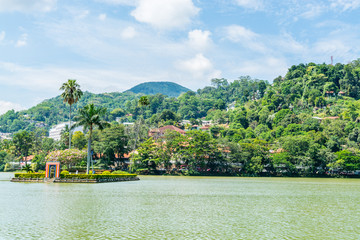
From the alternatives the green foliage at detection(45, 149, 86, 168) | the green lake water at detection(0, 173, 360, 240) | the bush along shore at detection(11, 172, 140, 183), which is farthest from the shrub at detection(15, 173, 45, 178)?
the green lake water at detection(0, 173, 360, 240)

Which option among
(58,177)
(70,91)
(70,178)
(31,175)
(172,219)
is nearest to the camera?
(172,219)

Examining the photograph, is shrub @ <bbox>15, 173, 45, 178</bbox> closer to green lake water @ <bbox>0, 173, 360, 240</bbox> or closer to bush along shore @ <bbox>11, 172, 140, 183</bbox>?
bush along shore @ <bbox>11, 172, 140, 183</bbox>

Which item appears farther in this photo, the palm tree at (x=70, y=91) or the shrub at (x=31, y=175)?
the palm tree at (x=70, y=91)

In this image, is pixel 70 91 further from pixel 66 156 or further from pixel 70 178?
pixel 70 178

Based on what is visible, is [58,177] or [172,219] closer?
[172,219]

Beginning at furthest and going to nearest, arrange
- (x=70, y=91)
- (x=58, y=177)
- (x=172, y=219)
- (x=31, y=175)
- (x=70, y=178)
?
(x=70, y=91)
(x=31, y=175)
(x=70, y=178)
(x=58, y=177)
(x=172, y=219)

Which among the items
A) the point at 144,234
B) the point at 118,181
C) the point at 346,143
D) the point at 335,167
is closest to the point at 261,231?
the point at 144,234

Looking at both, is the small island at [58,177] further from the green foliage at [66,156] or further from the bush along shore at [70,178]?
the green foliage at [66,156]

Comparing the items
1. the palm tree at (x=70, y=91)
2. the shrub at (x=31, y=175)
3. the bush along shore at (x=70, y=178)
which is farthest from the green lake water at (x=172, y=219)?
the palm tree at (x=70, y=91)

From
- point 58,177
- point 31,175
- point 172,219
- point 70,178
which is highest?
point 31,175

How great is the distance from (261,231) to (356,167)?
90572 millimetres

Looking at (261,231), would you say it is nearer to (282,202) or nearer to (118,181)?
(282,202)

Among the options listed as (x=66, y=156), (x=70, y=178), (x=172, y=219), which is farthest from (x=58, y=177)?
(x=172, y=219)

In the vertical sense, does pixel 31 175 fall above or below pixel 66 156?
below
